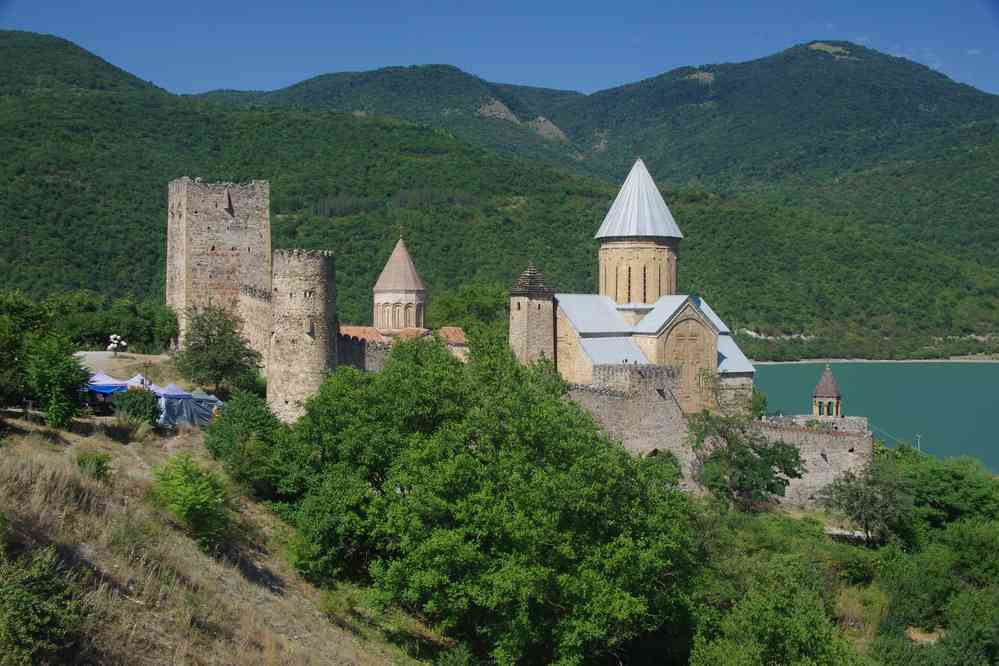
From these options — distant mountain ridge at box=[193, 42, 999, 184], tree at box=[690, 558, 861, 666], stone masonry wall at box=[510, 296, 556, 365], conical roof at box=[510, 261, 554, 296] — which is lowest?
tree at box=[690, 558, 861, 666]

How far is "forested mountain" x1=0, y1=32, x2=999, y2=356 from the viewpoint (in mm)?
38031

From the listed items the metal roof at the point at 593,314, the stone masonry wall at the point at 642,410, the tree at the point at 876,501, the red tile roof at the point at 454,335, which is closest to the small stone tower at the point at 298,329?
the stone masonry wall at the point at 642,410

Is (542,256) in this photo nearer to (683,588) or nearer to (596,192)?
(596,192)

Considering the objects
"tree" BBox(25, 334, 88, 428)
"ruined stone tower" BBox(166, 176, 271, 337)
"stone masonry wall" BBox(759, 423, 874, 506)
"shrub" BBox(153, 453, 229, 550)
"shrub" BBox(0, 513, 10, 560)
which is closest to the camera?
"shrub" BBox(0, 513, 10, 560)

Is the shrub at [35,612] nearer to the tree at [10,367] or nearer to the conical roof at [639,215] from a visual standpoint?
the tree at [10,367]

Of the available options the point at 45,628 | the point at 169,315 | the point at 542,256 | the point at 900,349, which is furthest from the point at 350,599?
the point at 900,349

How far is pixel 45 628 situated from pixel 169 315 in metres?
15.2

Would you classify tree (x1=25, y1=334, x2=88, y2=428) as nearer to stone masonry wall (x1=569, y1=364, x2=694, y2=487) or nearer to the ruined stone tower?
the ruined stone tower

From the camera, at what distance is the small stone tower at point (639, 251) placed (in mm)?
24297

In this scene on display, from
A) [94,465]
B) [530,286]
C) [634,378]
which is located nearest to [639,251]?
[530,286]

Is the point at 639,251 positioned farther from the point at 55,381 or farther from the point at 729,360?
the point at 55,381

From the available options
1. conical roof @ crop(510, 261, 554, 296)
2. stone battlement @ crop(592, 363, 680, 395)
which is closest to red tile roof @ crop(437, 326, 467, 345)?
conical roof @ crop(510, 261, 554, 296)

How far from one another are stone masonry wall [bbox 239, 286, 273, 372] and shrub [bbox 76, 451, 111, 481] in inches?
318

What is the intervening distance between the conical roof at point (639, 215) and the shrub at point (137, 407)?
12.1 meters
